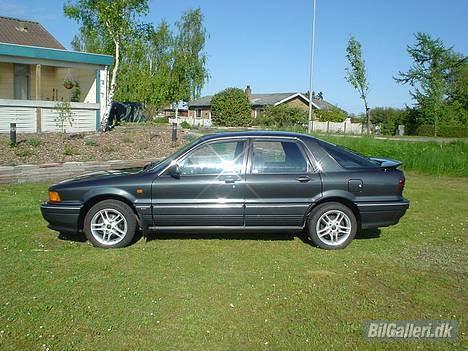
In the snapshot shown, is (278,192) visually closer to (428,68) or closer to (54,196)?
(54,196)

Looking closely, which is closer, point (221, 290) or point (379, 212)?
point (221, 290)

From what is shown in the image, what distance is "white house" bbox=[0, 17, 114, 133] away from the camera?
15.7m

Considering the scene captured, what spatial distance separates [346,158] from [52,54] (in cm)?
1445

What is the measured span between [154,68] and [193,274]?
46433 mm

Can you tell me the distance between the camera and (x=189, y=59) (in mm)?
48750

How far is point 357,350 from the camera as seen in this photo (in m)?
3.18

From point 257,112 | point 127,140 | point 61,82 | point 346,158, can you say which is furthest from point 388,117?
point 346,158

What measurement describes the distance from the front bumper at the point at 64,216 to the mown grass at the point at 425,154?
11.6m

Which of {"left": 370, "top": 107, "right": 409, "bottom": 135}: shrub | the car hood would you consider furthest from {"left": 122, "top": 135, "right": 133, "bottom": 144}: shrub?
{"left": 370, "top": 107, "right": 409, "bottom": 135}: shrub

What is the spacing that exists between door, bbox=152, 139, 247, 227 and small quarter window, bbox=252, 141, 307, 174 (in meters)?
0.26

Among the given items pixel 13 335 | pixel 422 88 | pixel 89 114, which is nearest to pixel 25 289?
pixel 13 335

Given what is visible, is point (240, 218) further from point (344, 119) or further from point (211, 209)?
point (344, 119)

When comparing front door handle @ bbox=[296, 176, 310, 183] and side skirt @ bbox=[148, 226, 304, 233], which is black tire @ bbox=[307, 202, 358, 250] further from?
front door handle @ bbox=[296, 176, 310, 183]

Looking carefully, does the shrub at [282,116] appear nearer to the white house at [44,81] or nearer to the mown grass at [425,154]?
the white house at [44,81]
